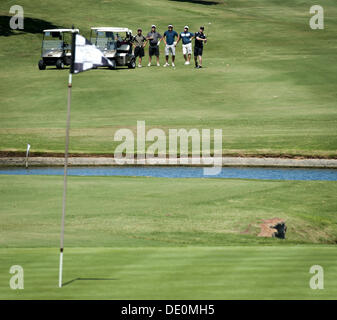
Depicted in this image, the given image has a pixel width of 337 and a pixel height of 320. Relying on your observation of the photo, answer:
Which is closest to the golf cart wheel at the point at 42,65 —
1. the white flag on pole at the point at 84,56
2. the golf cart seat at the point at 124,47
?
the golf cart seat at the point at 124,47

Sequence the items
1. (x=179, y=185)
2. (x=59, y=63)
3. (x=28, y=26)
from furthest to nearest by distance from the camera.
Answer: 1. (x=28, y=26)
2. (x=59, y=63)
3. (x=179, y=185)

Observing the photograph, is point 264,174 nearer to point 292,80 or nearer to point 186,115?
point 186,115

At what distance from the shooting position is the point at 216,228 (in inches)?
598

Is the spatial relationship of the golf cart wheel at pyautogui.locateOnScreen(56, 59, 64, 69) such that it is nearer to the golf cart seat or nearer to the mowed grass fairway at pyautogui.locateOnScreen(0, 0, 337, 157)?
the mowed grass fairway at pyautogui.locateOnScreen(0, 0, 337, 157)

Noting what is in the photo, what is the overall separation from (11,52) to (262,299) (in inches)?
1919

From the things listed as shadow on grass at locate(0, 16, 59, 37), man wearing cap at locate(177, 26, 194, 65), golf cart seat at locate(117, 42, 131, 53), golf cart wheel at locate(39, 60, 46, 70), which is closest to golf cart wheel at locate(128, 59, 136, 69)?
golf cart seat at locate(117, 42, 131, 53)

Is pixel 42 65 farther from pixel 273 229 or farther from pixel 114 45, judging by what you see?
pixel 273 229

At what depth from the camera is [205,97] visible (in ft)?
127

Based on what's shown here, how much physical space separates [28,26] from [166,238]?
52.7 metres

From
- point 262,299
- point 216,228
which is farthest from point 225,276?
point 216,228

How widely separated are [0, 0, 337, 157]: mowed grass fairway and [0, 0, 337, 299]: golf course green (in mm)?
105

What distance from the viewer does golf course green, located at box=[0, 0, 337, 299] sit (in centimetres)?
995

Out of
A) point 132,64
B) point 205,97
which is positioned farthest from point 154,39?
point 205,97
